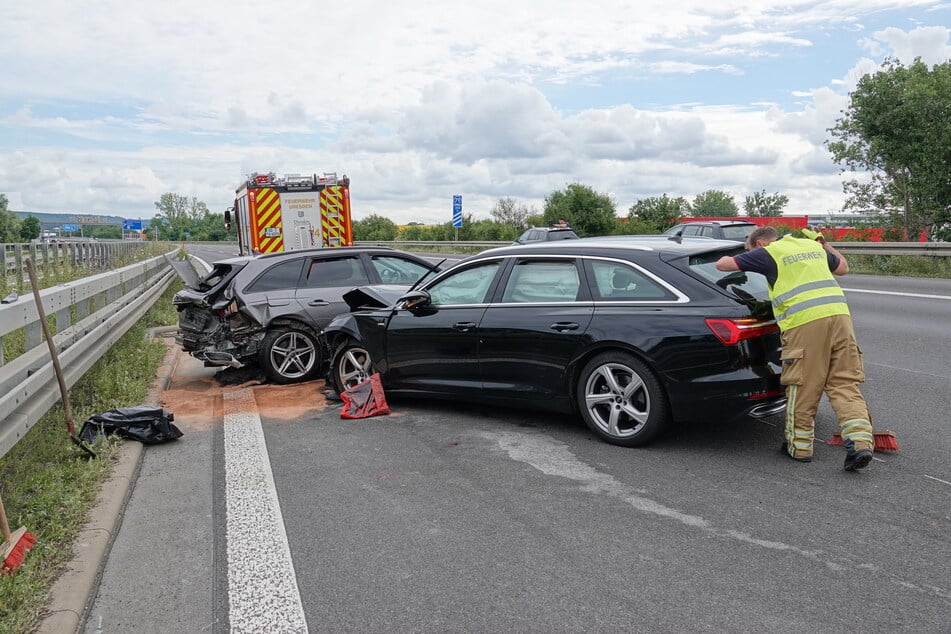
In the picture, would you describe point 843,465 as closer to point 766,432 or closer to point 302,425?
point 766,432

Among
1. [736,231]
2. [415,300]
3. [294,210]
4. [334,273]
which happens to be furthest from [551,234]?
[415,300]

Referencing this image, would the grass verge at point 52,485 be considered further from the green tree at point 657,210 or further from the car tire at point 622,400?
the green tree at point 657,210

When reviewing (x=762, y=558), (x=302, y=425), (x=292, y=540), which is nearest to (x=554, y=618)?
(x=762, y=558)

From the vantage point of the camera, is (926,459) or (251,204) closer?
(926,459)

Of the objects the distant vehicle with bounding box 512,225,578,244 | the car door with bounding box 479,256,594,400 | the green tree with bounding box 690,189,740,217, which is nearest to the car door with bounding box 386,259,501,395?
the car door with bounding box 479,256,594,400

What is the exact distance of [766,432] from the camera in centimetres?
612

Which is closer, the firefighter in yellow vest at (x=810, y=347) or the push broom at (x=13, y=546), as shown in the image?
the push broom at (x=13, y=546)

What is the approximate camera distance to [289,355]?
8.99m

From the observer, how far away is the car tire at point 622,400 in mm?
5652

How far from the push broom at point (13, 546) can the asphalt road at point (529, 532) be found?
1.30 feet

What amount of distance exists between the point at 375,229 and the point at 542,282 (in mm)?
73073

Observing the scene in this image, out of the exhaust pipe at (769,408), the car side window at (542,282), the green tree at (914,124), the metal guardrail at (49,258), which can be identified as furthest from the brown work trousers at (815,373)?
the green tree at (914,124)

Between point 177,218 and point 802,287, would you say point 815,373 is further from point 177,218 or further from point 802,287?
point 177,218

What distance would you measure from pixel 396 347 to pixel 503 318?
4.08 feet
